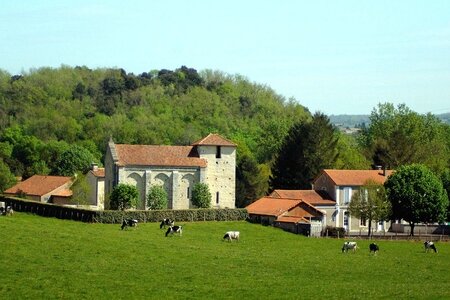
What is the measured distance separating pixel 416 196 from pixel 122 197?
23.8 m

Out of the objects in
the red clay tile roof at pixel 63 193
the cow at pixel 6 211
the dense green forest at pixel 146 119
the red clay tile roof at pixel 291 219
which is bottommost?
the red clay tile roof at pixel 291 219

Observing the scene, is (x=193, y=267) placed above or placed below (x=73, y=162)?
below

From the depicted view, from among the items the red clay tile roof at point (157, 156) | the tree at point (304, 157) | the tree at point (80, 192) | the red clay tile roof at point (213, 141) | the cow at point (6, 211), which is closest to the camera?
the cow at point (6, 211)

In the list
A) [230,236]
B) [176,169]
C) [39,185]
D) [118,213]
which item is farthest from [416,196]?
[39,185]

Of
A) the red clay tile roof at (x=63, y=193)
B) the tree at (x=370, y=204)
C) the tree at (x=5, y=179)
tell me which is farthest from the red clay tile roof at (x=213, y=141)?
the tree at (x=5, y=179)

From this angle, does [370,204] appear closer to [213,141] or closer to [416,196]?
[416,196]

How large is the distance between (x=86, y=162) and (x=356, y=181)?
3815cm

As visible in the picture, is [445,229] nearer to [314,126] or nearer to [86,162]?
[314,126]

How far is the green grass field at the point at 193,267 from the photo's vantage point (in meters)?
31.8

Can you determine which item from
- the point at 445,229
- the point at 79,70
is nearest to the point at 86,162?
the point at 445,229

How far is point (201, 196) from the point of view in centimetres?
7494

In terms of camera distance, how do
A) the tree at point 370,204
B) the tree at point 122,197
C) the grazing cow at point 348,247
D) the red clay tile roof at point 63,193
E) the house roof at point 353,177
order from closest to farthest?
the grazing cow at point 348,247, the tree at point 122,197, the tree at point 370,204, the house roof at point 353,177, the red clay tile roof at point 63,193

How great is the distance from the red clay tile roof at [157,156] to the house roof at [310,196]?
24.9 feet

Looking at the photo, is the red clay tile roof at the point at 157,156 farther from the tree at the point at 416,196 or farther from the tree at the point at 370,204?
the tree at the point at 416,196
